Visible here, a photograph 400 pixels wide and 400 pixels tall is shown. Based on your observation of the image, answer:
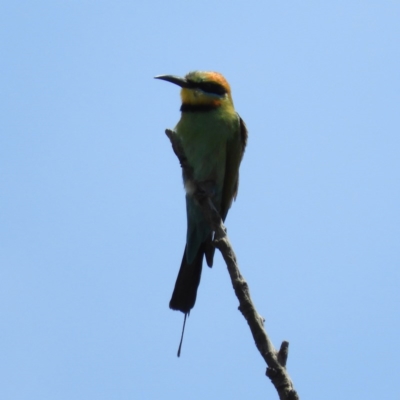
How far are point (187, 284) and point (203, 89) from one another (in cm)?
118

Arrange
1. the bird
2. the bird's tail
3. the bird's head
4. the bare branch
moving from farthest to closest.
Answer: the bird's head
the bird
the bird's tail
the bare branch

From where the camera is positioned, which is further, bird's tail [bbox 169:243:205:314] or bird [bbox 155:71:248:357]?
bird [bbox 155:71:248:357]

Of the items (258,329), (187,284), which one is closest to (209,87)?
(187,284)

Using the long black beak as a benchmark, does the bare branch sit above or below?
below

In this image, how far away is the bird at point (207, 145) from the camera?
346 cm

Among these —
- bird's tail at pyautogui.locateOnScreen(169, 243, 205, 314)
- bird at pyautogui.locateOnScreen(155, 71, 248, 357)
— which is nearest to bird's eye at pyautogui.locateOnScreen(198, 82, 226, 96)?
bird at pyautogui.locateOnScreen(155, 71, 248, 357)

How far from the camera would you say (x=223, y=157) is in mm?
3674

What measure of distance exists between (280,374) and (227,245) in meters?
0.52

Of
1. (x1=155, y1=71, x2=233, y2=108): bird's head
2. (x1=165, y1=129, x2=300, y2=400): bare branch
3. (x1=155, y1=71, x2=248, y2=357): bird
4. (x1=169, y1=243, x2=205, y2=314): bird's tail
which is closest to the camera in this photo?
(x1=165, y1=129, x2=300, y2=400): bare branch

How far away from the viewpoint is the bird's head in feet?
12.5

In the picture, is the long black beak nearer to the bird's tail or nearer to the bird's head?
the bird's head

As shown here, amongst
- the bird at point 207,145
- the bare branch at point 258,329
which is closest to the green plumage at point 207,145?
the bird at point 207,145

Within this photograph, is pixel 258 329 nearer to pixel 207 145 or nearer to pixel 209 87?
pixel 207 145

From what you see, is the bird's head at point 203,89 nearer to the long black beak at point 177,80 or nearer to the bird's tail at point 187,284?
the long black beak at point 177,80
